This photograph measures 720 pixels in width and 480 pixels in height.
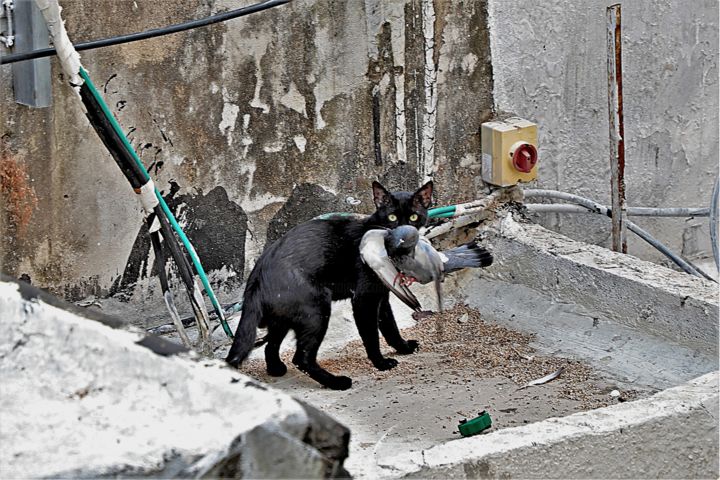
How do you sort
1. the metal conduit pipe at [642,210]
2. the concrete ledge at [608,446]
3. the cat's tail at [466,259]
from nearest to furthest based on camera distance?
the concrete ledge at [608,446] → the cat's tail at [466,259] → the metal conduit pipe at [642,210]

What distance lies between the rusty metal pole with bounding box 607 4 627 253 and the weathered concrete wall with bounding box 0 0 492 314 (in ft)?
2.06

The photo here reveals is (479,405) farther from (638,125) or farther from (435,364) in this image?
(638,125)

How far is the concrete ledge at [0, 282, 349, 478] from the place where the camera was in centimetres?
196

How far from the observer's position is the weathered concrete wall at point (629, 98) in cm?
557

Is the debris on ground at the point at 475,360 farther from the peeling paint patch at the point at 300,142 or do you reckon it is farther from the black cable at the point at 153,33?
the black cable at the point at 153,33

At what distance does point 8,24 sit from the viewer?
4.25 meters

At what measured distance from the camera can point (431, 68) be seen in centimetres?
530

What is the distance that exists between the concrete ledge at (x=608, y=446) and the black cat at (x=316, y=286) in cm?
105

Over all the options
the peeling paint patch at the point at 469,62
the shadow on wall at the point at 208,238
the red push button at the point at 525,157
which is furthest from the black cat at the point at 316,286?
the peeling paint patch at the point at 469,62

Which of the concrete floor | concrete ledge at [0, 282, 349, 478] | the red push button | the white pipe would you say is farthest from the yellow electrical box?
concrete ledge at [0, 282, 349, 478]

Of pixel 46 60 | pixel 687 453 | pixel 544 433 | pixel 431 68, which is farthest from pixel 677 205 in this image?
pixel 46 60

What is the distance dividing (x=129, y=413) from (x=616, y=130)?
3.63 m

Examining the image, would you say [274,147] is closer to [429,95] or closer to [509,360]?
[429,95]

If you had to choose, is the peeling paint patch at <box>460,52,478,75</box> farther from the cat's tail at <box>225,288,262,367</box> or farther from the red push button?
the cat's tail at <box>225,288,262,367</box>
